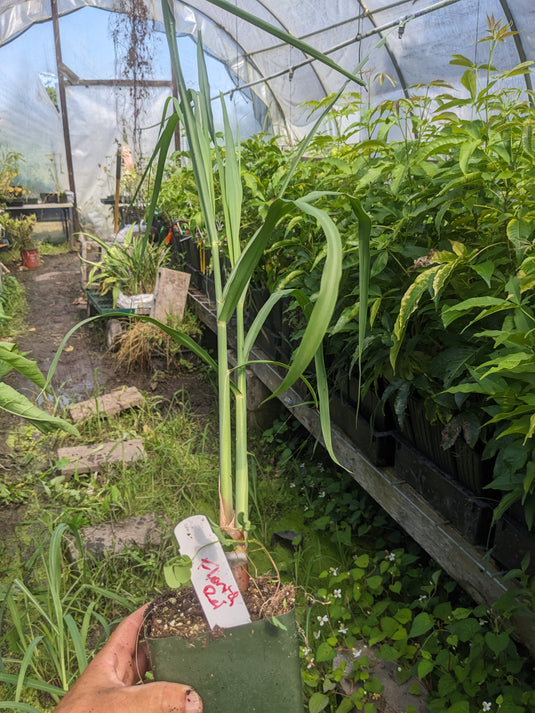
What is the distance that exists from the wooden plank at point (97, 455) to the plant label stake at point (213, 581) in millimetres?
1482

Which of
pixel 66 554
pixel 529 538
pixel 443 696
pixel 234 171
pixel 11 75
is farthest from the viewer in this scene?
pixel 11 75

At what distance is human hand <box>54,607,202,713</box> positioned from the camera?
26.5 inches

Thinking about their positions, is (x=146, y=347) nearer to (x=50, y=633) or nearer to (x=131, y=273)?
(x=131, y=273)

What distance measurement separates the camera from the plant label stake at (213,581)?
71 centimetres

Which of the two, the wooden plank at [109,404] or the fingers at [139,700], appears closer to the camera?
the fingers at [139,700]

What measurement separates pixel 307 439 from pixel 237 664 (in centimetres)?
150

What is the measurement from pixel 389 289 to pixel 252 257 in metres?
0.65

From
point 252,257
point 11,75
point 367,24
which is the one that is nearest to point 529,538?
point 252,257

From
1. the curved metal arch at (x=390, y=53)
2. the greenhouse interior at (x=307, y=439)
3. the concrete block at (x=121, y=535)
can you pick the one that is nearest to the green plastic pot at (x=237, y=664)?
the greenhouse interior at (x=307, y=439)

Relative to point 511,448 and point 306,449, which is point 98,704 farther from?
point 306,449

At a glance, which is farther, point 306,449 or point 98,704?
point 306,449

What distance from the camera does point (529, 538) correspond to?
1019mm

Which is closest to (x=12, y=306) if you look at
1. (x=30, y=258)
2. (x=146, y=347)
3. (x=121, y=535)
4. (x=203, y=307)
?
(x=146, y=347)

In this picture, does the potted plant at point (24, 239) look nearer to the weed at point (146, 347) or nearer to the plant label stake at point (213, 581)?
the weed at point (146, 347)
